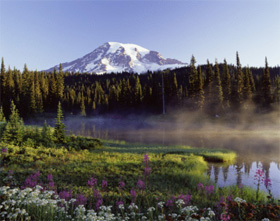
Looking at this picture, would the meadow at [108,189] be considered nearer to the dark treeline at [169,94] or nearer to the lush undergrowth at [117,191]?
the lush undergrowth at [117,191]

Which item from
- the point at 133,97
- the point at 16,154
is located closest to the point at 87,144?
the point at 16,154

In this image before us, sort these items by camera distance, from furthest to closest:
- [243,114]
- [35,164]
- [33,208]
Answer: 1. [243,114]
2. [35,164]
3. [33,208]

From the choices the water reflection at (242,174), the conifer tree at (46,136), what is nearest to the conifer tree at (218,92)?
the water reflection at (242,174)

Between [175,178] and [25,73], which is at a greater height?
[25,73]

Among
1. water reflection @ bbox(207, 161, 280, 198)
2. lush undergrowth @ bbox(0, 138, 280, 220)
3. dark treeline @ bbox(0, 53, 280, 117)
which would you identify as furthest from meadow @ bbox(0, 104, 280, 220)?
dark treeline @ bbox(0, 53, 280, 117)

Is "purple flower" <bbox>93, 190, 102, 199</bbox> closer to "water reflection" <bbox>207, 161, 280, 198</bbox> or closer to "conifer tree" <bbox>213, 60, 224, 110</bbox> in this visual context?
"water reflection" <bbox>207, 161, 280, 198</bbox>

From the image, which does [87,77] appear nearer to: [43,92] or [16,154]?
[43,92]

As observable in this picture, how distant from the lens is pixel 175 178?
35.4ft

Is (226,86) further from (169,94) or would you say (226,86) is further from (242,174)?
(242,174)

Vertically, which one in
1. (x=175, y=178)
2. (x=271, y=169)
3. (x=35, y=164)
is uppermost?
(x=35, y=164)

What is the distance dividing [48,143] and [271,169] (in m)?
18.0

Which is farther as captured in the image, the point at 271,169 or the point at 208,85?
the point at 208,85

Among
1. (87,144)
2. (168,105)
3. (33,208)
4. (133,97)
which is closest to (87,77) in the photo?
(133,97)

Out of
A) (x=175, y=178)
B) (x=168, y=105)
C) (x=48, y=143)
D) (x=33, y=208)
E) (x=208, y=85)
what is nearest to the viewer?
(x=33, y=208)
